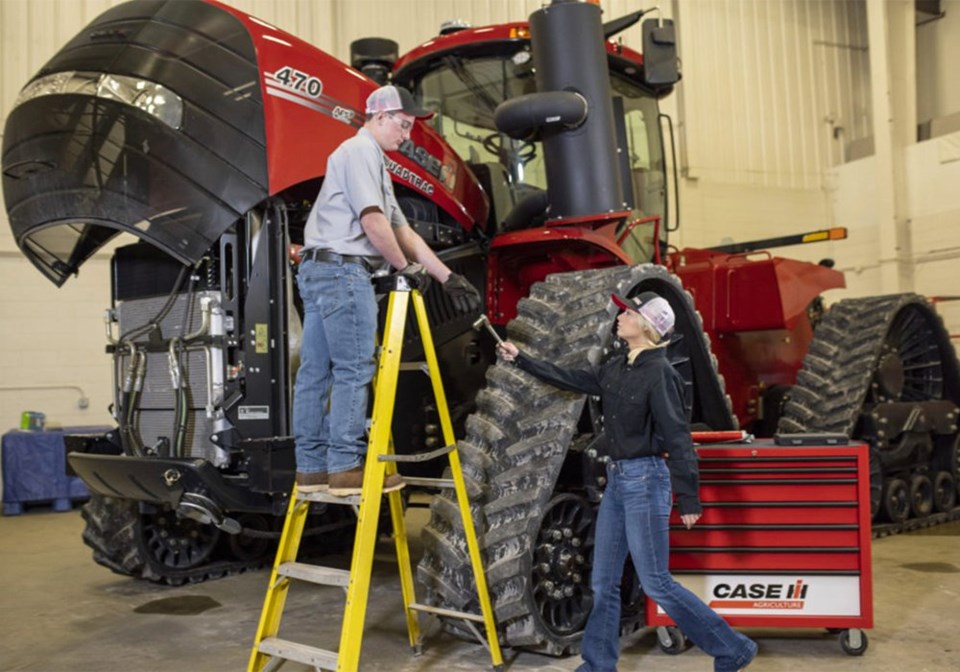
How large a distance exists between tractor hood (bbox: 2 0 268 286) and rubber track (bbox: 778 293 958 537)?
4.16 meters

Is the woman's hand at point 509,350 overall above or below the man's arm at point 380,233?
below

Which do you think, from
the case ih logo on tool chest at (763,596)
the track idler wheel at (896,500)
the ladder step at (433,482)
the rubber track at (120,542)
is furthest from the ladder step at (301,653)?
the track idler wheel at (896,500)

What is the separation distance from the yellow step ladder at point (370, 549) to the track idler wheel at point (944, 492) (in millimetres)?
5116

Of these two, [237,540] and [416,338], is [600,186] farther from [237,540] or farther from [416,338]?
[237,540]

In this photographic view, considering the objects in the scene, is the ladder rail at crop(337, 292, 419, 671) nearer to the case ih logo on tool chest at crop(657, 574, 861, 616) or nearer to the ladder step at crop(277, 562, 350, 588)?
the ladder step at crop(277, 562, 350, 588)

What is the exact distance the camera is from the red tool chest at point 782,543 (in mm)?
4242

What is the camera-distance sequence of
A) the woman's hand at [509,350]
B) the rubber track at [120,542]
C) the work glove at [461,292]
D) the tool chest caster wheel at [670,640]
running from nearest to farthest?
the work glove at [461,292] < the woman's hand at [509,350] < the tool chest caster wheel at [670,640] < the rubber track at [120,542]

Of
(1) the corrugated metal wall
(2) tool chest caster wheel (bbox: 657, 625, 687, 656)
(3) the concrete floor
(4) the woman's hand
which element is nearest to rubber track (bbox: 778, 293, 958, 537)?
(3) the concrete floor

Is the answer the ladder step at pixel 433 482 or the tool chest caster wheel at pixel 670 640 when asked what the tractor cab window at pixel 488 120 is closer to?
the ladder step at pixel 433 482

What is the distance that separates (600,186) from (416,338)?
4.01ft

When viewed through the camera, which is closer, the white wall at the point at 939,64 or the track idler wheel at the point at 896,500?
the track idler wheel at the point at 896,500

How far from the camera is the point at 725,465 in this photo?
4348mm

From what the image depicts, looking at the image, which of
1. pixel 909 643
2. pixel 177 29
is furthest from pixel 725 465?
pixel 177 29

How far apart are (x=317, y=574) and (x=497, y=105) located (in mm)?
3160
